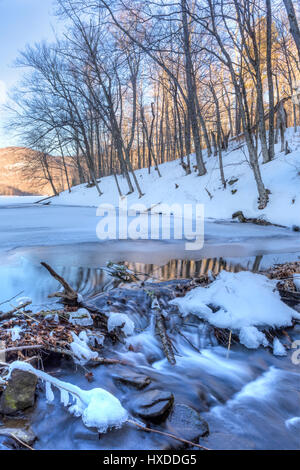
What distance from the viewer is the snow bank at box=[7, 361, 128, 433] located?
1.48 metres

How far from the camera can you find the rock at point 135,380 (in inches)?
72.5

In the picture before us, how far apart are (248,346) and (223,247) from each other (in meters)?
4.69

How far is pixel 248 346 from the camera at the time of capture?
2.54 metres

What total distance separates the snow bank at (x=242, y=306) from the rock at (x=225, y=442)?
42.5 inches

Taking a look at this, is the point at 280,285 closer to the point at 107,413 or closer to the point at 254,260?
the point at 254,260

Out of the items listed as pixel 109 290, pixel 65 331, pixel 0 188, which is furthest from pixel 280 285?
pixel 0 188

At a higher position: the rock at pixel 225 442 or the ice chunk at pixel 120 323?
the ice chunk at pixel 120 323

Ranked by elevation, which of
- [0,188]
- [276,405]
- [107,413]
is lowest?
[276,405]

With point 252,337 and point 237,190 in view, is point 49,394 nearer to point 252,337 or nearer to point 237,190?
point 252,337

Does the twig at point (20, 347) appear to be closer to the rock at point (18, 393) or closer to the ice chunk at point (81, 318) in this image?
the rock at point (18, 393)

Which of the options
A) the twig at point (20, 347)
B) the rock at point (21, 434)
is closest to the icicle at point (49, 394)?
the rock at point (21, 434)

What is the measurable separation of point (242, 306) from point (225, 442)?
1.54 metres

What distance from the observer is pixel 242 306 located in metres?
2.90

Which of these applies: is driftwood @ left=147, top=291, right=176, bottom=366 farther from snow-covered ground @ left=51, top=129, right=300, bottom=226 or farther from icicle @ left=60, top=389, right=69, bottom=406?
snow-covered ground @ left=51, top=129, right=300, bottom=226
